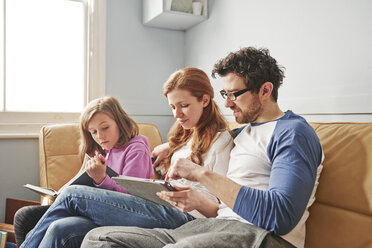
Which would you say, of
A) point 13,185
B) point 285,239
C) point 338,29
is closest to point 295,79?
point 338,29

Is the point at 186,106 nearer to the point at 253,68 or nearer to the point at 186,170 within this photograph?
the point at 253,68

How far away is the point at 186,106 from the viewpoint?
1553mm

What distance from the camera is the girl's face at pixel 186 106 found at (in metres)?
1.55

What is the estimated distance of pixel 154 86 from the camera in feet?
9.42

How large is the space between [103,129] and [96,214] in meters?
0.54

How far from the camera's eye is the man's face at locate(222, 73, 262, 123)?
1.36 m

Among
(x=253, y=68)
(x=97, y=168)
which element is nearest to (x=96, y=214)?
(x=97, y=168)

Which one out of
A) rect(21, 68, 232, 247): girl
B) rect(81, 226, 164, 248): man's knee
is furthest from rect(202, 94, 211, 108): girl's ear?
rect(81, 226, 164, 248): man's knee

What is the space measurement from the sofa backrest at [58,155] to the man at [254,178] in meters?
1.07

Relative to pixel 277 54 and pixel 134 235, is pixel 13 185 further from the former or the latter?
pixel 277 54

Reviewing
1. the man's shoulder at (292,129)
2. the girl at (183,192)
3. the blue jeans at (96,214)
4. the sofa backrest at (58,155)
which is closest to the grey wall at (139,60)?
the sofa backrest at (58,155)

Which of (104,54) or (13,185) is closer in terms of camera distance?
(13,185)

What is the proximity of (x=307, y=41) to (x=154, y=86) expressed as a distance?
1.44 meters

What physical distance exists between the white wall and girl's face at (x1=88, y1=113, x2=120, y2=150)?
95 centimetres
